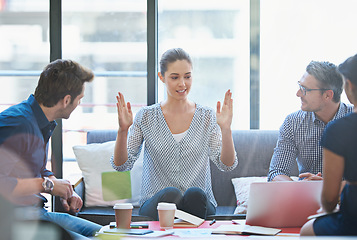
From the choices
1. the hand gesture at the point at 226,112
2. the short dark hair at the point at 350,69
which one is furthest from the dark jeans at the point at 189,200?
the short dark hair at the point at 350,69

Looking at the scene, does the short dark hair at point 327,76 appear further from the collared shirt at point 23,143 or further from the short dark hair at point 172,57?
the collared shirt at point 23,143

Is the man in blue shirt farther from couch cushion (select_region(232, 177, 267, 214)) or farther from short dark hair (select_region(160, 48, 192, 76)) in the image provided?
couch cushion (select_region(232, 177, 267, 214))

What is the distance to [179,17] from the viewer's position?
380 cm

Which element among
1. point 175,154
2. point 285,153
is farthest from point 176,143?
point 285,153

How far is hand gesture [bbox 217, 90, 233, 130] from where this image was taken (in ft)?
7.04

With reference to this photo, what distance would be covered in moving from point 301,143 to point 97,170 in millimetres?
1399

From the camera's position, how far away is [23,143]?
1.71 metres

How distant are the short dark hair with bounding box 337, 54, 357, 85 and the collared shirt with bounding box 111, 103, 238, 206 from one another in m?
1.28

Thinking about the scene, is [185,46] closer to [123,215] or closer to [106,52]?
[106,52]

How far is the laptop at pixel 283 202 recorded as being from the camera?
1502 mm

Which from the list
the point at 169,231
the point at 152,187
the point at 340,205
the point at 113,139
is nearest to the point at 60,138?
the point at 113,139

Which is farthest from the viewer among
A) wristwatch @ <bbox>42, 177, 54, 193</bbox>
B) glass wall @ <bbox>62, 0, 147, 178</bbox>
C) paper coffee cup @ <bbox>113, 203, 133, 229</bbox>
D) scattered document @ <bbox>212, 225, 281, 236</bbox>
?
glass wall @ <bbox>62, 0, 147, 178</bbox>

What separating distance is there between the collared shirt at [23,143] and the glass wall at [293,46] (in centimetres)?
222

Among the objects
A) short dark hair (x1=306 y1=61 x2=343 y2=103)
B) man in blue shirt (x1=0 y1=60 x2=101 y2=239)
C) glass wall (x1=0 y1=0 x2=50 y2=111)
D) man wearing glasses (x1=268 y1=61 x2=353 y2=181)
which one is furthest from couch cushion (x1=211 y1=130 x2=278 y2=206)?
glass wall (x1=0 y1=0 x2=50 y2=111)
